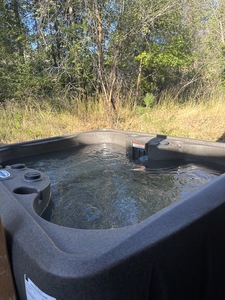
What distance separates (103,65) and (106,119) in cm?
126

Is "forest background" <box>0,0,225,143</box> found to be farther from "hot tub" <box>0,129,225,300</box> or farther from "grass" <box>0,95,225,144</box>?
"hot tub" <box>0,129,225,300</box>

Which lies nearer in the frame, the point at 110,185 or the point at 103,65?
the point at 110,185

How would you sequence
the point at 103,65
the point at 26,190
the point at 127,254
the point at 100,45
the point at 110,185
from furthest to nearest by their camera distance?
the point at 103,65 → the point at 100,45 → the point at 110,185 → the point at 26,190 → the point at 127,254

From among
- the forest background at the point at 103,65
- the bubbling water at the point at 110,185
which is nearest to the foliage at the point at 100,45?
the forest background at the point at 103,65

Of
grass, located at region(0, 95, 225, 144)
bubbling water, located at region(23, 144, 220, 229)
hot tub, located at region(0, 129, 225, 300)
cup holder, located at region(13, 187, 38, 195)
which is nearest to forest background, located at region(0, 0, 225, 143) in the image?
grass, located at region(0, 95, 225, 144)

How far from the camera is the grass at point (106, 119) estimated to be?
4449mm

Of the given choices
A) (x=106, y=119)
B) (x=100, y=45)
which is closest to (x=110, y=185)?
(x=106, y=119)

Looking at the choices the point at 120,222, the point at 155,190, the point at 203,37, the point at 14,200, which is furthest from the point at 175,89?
the point at 14,200

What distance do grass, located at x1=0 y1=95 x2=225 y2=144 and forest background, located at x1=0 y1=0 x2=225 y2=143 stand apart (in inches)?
0.7

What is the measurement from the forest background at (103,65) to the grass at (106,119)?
2cm

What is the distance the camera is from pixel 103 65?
5.61 meters

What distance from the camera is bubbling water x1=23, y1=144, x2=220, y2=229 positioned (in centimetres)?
176

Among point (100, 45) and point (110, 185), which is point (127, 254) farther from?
point (100, 45)

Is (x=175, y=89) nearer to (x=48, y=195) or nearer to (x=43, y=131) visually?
(x=43, y=131)
